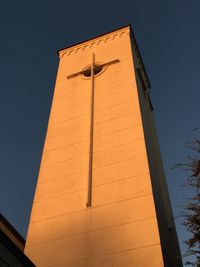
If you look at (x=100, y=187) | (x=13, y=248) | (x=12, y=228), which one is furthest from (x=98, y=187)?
(x=12, y=228)

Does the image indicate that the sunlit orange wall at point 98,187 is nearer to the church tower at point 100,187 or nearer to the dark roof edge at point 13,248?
the church tower at point 100,187

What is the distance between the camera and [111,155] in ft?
37.3

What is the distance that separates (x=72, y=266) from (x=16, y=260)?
2834 mm

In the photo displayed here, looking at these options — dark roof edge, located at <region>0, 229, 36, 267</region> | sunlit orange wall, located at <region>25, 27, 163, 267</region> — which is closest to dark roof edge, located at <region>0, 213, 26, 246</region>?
sunlit orange wall, located at <region>25, 27, 163, 267</region>

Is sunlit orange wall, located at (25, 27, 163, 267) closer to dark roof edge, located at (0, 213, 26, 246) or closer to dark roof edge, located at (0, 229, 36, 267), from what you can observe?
dark roof edge, located at (0, 229, 36, 267)

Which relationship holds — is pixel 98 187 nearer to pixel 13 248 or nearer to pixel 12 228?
pixel 13 248

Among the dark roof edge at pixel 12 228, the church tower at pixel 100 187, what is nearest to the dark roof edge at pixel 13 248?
the church tower at pixel 100 187

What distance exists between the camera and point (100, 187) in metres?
10.5

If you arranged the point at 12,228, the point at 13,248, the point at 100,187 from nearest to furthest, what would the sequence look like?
the point at 13,248
the point at 100,187
the point at 12,228

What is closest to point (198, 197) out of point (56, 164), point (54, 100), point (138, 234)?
point (138, 234)

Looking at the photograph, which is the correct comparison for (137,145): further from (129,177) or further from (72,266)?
(72,266)

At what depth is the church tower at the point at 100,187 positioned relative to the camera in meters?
8.92

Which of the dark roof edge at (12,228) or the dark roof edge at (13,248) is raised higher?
the dark roof edge at (13,248)

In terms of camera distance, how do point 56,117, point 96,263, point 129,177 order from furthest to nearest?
point 56,117
point 129,177
point 96,263
